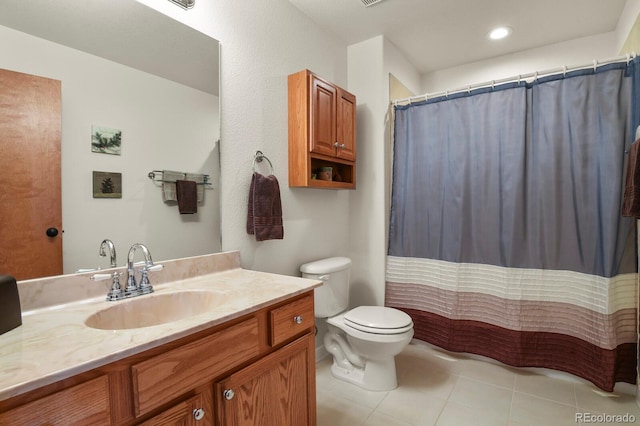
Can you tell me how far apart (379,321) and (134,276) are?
1.33 meters

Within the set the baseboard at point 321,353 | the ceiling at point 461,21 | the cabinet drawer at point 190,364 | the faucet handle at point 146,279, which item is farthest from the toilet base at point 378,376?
the ceiling at point 461,21

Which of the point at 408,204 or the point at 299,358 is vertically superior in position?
the point at 408,204

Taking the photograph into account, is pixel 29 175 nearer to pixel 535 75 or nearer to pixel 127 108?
pixel 127 108

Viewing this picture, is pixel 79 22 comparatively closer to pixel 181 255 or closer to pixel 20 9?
pixel 20 9

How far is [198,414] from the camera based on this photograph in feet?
3.04

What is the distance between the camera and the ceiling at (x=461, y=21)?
7.09 ft

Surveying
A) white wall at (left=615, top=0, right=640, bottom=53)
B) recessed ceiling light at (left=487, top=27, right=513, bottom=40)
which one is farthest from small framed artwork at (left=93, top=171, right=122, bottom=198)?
white wall at (left=615, top=0, right=640, bottom=53)

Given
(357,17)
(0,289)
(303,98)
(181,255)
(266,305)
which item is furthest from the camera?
(357,17)

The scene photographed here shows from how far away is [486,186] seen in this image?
2.28 m

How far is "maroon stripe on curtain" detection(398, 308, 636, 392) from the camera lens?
1.89m

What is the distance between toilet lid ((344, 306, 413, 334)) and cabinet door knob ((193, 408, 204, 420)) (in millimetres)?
1153

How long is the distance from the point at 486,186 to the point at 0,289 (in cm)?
248

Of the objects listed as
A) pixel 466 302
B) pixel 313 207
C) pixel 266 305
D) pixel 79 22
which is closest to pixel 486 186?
pixel 466 302

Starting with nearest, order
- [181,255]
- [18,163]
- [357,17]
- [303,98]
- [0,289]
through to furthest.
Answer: [0,289], [18,163], [181,255], [303,98], [357,17]
